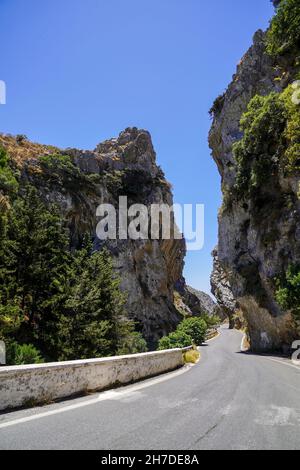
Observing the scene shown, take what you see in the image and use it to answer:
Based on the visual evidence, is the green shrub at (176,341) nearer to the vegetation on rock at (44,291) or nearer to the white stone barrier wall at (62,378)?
the vegetation on rock at (44,291)

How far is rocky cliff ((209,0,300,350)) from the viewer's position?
89.0 ft

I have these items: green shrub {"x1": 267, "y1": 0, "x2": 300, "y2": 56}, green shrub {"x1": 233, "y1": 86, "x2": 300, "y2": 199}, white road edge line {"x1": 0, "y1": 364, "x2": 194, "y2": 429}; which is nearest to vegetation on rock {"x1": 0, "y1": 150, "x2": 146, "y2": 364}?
white road edge line {"x1": 0, "y1": 364, "x2": 194, "y2": 429}

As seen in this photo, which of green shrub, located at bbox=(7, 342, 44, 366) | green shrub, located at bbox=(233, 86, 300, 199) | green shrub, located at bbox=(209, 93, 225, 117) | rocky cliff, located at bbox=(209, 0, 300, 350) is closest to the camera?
green shrub, located at bbox=(7, 342, 44, 366)

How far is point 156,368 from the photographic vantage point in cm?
1160

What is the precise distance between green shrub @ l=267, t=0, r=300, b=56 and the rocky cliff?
8 centimetres

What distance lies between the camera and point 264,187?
32.3 metres

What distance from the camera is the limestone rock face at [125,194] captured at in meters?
50.7

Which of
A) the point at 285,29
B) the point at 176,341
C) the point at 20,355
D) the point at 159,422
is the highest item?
the point at 285,29

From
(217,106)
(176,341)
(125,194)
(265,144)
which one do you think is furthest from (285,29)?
(125,194)

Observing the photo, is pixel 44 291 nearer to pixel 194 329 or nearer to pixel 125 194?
pixel 194 329

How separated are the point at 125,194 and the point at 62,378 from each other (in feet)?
185

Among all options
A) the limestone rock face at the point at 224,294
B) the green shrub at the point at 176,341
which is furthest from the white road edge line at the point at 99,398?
the limestone rock face at the point at 224,294

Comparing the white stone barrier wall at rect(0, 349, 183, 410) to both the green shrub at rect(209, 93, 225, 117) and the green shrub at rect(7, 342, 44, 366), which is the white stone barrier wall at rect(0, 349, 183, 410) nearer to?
the green shrub at rect(7, 342, 44, 366)

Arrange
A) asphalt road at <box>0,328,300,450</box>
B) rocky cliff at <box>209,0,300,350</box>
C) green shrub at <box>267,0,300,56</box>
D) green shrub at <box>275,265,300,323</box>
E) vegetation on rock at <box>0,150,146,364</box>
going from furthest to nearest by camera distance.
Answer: rocky cliff at <box>209,0,300,350</box>
green shrub at <box>267,0,300,56</box>
green shrub at <box>275,265,300,323</box>
vegetation on rock at <box>0,150,146,364</box>
asphalt road at <box>0,328,300,450</box>
